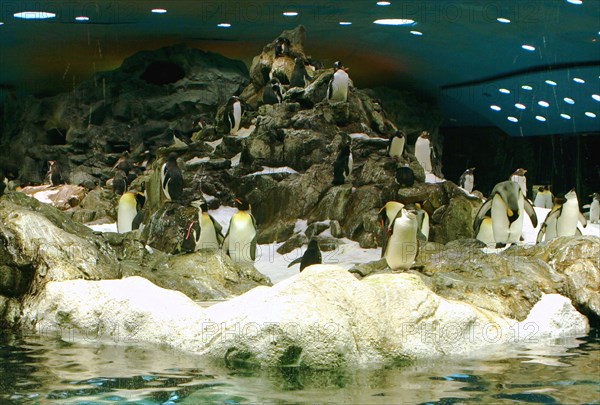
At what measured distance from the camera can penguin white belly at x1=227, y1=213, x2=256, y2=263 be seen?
29.1ft

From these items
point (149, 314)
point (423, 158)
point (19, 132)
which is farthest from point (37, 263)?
point (19, 132)

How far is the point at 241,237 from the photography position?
890cm

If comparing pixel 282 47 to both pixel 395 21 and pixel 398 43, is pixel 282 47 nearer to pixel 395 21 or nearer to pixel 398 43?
pixel 395 21

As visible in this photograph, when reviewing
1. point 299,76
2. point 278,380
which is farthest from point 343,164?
point 278,380

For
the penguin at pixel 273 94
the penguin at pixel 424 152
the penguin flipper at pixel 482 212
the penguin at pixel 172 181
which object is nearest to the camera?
the penguin flipper at pixel 482 212

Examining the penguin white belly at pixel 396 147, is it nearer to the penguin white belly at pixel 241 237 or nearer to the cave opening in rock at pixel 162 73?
the penguin white belly at pixel 241 237

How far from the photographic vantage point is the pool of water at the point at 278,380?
11.8 feet

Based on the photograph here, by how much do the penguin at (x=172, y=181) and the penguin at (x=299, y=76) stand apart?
417cm

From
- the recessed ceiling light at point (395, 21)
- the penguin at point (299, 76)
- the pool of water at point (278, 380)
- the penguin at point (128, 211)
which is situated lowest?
the pool of water at point (278, 380)

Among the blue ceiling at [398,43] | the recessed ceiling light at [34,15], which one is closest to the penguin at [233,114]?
the blue ceiling at [398,43]

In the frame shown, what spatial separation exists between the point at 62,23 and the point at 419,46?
7072 millimetres

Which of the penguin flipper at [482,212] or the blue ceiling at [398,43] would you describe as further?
the blue ceiling at [398,43]

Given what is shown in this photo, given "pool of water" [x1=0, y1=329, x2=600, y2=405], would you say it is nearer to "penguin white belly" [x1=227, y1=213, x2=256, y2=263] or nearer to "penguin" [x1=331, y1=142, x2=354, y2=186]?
"penguin white belly" [x1=227, y1=213, x2=256, y2=263]

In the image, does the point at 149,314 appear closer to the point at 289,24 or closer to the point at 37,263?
the point at 37,263
